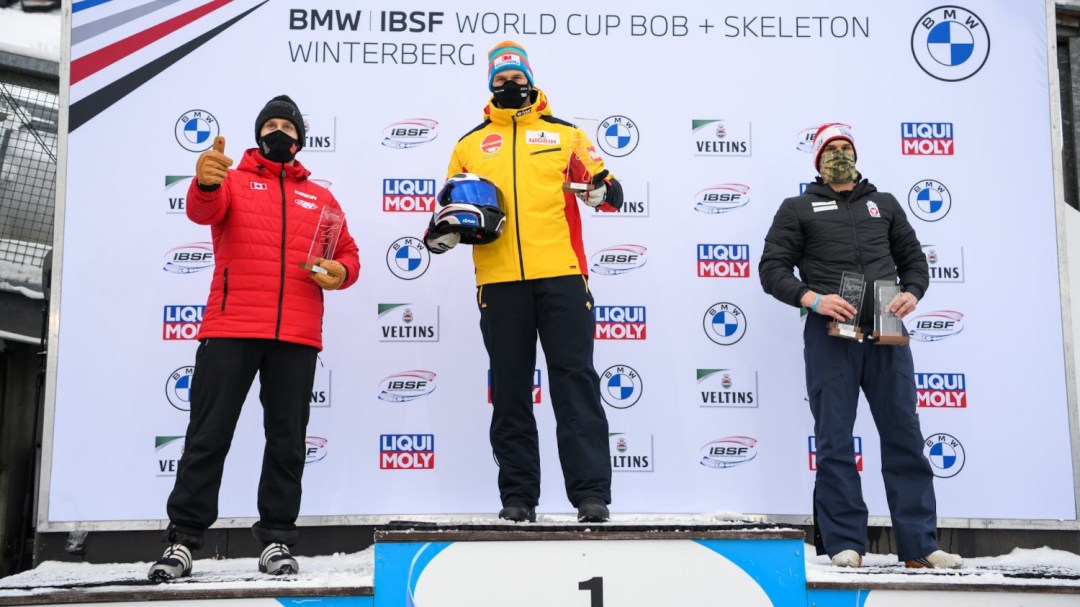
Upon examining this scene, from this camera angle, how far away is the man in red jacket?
283 cm

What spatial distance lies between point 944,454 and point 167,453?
3.52 m

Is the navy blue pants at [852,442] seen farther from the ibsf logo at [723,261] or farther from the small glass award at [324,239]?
the small glass award at [324,239]

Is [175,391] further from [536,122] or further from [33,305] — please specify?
[33,305]

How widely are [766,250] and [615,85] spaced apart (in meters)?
1.20

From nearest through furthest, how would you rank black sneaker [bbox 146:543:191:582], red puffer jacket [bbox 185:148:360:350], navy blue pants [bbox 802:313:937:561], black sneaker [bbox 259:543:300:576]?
black sneaker [bbox 146:543:191:582] → black sneaker [bbox 259:543:300:576] → red puffer jacket [bbox 185:148:360:350] → navy blue pants [bbox 802:313:937:561]

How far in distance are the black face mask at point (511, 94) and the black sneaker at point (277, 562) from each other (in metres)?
1.74

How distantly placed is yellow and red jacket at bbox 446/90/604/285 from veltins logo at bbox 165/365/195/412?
162cm

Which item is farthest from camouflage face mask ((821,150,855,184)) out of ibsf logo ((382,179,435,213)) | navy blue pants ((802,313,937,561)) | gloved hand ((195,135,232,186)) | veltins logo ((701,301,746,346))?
gloved hand ((195,135,232,186))

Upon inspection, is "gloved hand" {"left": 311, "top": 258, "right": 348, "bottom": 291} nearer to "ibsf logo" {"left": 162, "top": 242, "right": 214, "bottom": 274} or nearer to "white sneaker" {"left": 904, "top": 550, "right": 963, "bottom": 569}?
"ibsf logo" {"left": 162, "top": 242, "right": 214, "bottom": 274}

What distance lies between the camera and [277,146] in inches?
123

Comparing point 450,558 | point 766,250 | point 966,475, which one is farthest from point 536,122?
point 966,475

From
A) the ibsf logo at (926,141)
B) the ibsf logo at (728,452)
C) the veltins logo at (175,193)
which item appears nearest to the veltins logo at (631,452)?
the ibsf logo at (728,452)

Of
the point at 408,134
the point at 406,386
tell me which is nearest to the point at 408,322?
the point at 406,386

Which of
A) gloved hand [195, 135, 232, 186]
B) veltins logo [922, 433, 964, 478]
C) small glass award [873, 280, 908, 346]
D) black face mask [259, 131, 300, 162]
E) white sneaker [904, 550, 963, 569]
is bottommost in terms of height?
white sneaker [904, 550, 963, 569]
